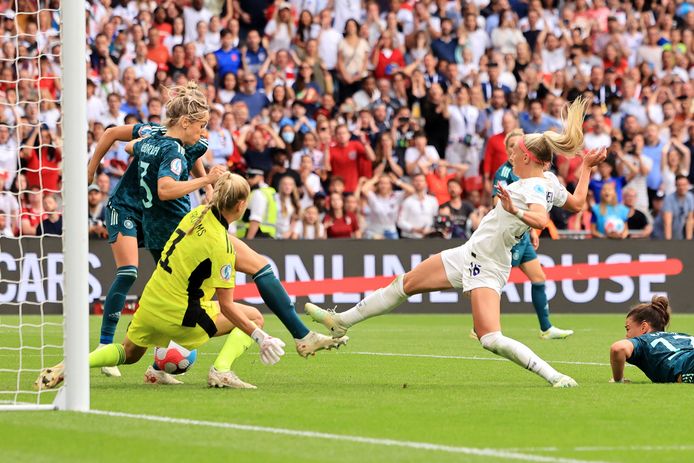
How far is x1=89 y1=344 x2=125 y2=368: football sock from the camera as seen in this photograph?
9252 millimetres

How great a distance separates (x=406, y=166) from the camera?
2272 centimetres

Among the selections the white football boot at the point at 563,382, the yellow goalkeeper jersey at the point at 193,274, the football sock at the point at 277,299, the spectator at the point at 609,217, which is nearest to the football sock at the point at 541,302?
the white football boot at the point at 563,382

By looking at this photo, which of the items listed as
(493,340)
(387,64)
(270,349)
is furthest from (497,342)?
(387,64)

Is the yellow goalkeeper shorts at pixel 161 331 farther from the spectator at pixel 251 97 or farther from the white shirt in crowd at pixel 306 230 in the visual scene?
the spectator at pixel 251 97

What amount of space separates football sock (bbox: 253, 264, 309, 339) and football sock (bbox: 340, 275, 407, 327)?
0.83 meters

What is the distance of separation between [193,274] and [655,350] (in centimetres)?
337

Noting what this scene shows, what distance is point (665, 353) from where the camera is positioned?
32.1 ft

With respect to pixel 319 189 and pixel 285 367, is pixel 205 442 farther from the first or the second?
pixel 319 189

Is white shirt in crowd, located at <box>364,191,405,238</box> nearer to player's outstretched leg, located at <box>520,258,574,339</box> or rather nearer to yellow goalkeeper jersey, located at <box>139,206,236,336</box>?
player's outstretched leg, located at <box>520,258,574,339</box>

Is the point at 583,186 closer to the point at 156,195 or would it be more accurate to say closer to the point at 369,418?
the point at 156,195

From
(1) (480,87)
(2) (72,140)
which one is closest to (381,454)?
(2) (72,140)

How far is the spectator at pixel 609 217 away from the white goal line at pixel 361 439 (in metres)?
15.5

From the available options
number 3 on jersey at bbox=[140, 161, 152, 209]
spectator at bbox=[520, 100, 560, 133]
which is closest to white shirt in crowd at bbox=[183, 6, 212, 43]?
spectator at bbox=[520, 100, 560, 133]

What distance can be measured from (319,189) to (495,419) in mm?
14535
